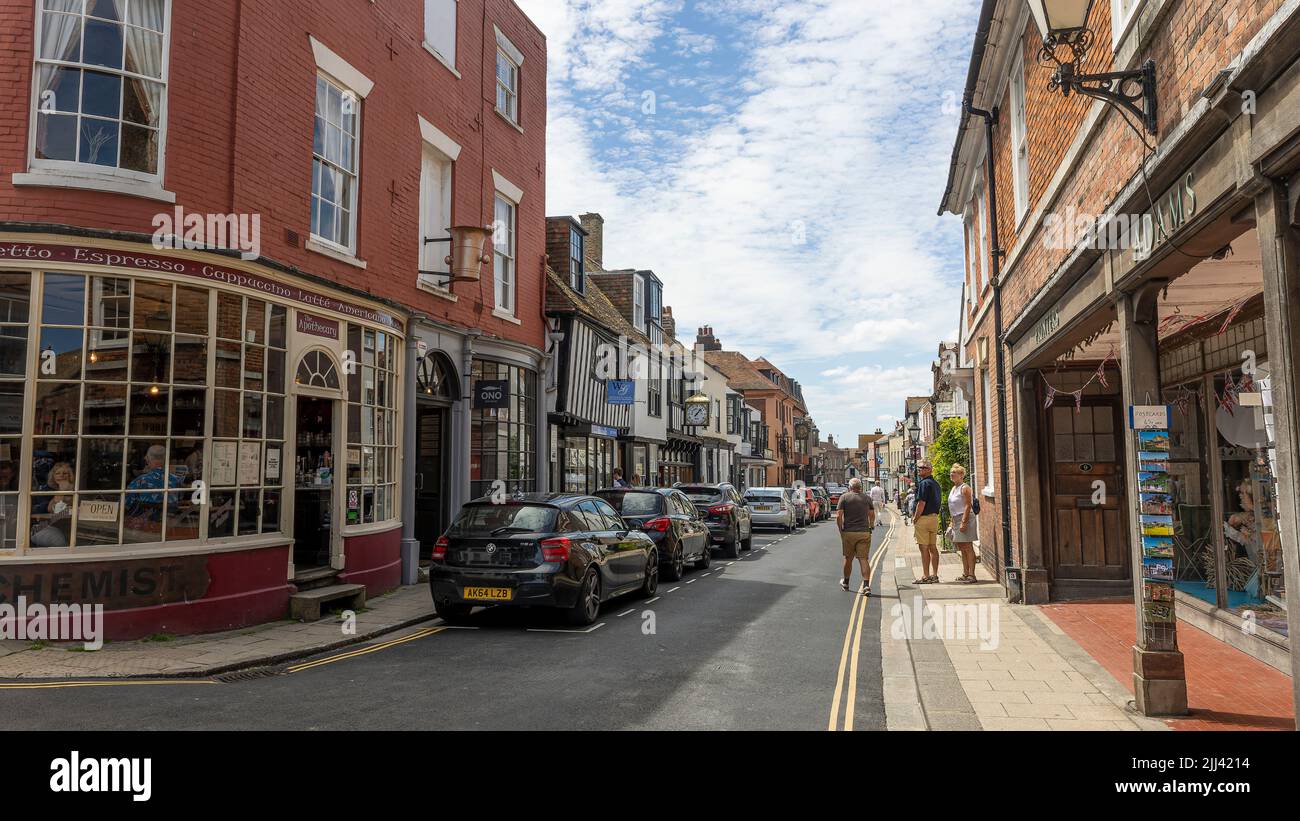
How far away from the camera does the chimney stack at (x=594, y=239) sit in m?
31.9

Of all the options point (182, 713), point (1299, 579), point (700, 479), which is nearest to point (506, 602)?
point (182, 713)

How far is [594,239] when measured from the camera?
32.3 metres

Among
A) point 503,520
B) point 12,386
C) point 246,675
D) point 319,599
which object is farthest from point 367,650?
point 12,386

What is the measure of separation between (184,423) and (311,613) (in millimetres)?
2729

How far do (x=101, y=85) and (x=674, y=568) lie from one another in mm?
10429

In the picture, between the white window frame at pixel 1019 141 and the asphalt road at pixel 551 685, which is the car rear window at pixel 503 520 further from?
the white window frame at pixel 1019 141

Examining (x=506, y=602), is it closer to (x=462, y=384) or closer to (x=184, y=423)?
(x=184, y=423)

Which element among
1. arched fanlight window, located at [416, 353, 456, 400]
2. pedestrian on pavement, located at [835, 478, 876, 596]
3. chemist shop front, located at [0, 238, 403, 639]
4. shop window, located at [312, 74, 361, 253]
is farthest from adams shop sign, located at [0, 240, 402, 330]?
pedestrian on pavement, located at [835, 478, 876, 596]

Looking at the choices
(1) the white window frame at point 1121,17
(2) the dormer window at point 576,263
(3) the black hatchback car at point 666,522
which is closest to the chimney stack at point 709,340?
(2) the dormer window at point 576,263

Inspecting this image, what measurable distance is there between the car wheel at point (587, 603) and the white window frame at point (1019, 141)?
732 centimetres

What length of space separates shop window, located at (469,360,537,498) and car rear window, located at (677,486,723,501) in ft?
12.9

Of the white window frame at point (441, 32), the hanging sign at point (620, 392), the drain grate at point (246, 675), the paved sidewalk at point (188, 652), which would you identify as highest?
the white window frame at point (441, 32)

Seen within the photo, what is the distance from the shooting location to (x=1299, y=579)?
403 cm

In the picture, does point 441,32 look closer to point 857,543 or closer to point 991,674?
point 857,543
